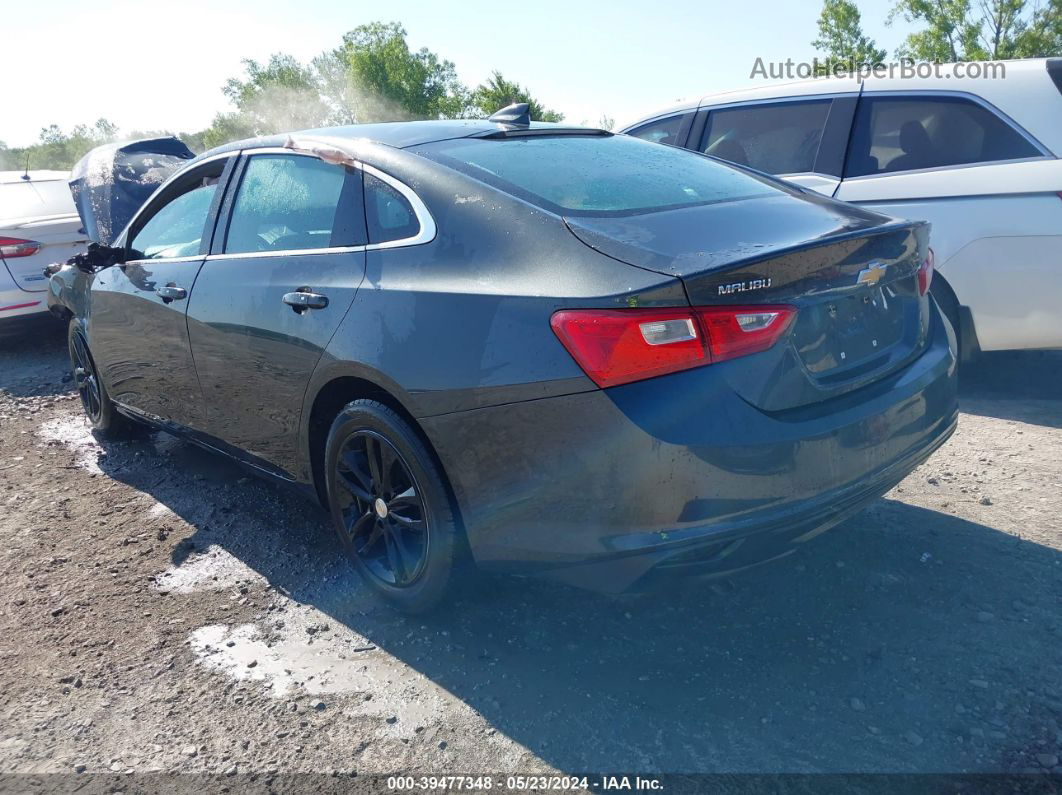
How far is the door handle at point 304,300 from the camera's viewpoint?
3.00 m

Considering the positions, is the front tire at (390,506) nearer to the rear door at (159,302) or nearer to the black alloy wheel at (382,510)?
the black alloy wheel at (382,510)

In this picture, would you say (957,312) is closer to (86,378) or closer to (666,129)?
(666,129)

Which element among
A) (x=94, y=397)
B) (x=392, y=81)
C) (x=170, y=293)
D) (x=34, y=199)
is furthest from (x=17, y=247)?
(x=392, y=81)

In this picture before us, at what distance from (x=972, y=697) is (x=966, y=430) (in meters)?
2.41

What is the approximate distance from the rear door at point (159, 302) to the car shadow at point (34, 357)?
7.89 ft

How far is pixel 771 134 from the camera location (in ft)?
18.4

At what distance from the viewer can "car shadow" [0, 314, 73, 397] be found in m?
6.75

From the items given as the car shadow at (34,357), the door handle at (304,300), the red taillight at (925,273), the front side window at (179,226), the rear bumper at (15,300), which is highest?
the front side window at (179,226)

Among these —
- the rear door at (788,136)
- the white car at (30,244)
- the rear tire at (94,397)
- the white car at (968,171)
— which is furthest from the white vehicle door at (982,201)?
the white car at (30,244)

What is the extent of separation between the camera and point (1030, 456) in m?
4.09

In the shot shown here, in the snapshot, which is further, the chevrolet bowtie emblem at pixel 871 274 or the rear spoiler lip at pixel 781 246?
the chevrolet bowtie emblem at pixel 871 274

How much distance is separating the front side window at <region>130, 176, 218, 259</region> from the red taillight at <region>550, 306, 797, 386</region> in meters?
2.33

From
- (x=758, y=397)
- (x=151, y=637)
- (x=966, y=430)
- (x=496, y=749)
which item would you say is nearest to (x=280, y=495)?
(x=151, y=637)

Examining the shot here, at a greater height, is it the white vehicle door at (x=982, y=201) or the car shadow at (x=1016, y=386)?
the white vehicle door at (x=982, y=201)
